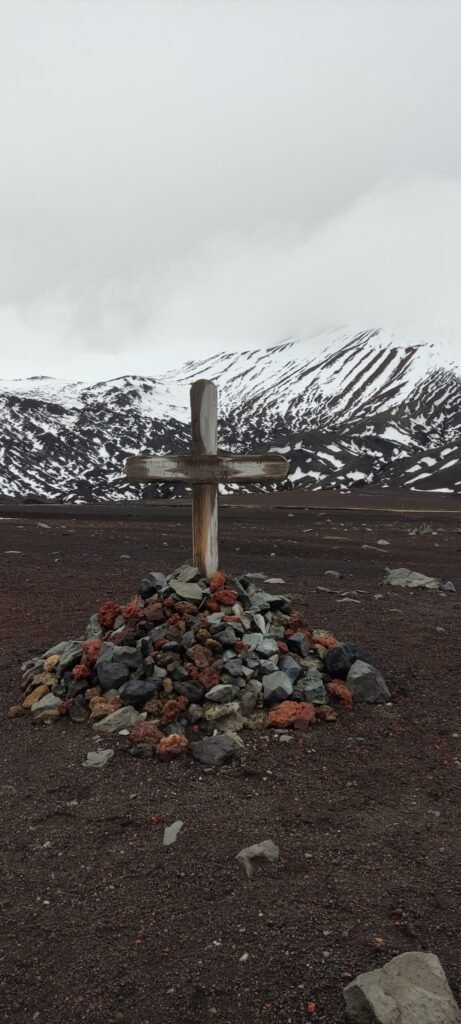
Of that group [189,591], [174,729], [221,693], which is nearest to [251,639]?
[221,693]

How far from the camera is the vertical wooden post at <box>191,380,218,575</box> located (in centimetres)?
800

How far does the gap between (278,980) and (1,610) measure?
9.98 meters

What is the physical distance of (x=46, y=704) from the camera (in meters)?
6.80

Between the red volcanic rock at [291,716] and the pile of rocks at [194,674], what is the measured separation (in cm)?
1

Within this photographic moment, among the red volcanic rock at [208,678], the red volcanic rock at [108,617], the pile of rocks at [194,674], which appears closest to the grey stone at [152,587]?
the pile of rocks at [194,674]

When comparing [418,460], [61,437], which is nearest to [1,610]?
[418,460]

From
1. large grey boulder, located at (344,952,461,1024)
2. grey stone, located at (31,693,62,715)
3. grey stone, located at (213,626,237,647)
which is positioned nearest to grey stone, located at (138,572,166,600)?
grey stone, located at (213,626,237,647)

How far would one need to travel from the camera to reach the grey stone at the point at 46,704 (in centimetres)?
676

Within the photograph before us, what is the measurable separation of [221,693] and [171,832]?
1981 mm

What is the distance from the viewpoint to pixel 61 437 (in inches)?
6560

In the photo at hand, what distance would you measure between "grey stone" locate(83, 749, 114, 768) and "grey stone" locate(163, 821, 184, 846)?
1.21 metres

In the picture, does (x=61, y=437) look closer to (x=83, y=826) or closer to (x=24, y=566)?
(x=24, y=566)

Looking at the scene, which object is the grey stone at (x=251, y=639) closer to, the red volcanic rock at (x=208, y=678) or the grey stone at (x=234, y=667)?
the grey stone at (x=234, y=667)

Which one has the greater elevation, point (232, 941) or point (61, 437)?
point (61, 437)
